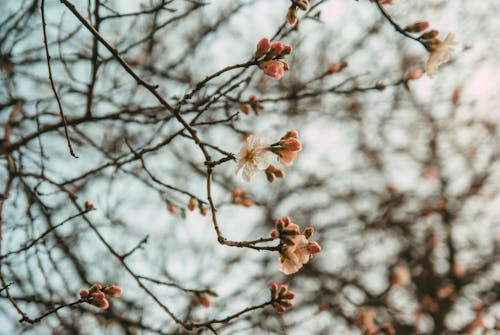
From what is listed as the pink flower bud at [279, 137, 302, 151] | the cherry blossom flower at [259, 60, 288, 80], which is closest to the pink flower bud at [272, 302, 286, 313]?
the pink flower bud at [279, 137, 302, 151]

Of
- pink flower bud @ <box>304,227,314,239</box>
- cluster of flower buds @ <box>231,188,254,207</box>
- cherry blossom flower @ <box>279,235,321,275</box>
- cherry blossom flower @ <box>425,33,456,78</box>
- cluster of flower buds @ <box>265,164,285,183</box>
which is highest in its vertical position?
cluster of flower buds @ <box>231,188,254,207</box>

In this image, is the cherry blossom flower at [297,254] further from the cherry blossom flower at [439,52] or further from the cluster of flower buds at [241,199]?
the cluster of flower buds at [241,199]

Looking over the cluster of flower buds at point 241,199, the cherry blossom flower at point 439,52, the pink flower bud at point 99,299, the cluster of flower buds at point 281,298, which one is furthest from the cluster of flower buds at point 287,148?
the cluster of flower buds at point 241,199

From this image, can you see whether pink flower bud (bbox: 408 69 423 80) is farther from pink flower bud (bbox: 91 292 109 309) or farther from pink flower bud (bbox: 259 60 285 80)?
pink flower bud (bbox: 91 292 109 309)

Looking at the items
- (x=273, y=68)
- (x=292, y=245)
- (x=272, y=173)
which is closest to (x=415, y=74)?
(x=272, y=173)

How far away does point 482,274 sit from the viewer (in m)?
7.32

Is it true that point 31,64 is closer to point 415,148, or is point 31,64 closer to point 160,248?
point 160,248

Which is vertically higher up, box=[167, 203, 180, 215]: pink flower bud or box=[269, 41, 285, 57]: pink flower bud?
box=[167, 203, 180, 215]: pink flower bud

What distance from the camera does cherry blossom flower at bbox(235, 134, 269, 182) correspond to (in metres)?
1.93

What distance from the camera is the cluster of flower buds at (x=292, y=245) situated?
66.4 inches

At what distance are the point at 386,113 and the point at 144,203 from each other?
4.31m

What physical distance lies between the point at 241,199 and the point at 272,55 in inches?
62.8

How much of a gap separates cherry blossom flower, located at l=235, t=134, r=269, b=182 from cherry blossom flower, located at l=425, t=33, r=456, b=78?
897mm

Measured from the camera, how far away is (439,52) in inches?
79.8
